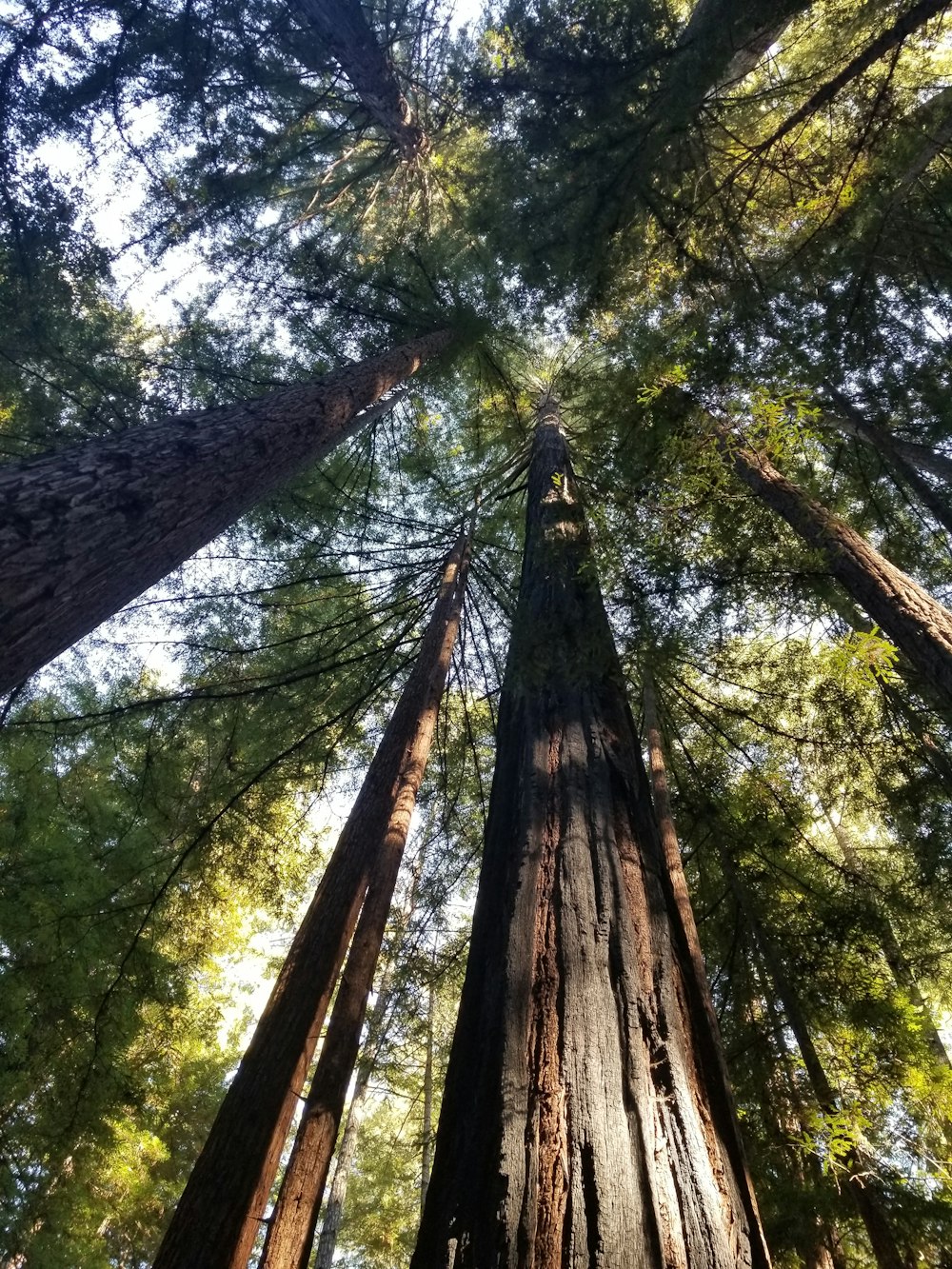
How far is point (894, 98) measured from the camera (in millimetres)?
5707

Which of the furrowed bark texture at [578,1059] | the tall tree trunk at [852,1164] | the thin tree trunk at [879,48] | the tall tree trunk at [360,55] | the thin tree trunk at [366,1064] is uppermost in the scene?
the tall tree trunk at [360,55]

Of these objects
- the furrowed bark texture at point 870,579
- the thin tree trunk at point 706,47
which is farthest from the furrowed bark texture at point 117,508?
the thin tree trunk at point 706,47

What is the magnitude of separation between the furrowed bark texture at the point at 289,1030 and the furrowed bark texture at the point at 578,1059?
6.82 feet

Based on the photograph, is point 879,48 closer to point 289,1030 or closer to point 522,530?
point 522,530

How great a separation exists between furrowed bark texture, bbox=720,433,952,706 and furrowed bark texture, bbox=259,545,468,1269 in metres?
3.19

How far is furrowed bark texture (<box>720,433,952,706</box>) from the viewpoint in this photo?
12.1ft

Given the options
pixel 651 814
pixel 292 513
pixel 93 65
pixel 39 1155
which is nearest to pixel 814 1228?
pixel 651 814

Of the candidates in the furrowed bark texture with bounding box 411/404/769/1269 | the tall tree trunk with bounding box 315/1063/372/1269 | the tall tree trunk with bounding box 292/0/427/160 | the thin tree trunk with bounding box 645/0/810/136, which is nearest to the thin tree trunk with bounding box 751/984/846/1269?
the furrowed bark texture with bounding box 411/404/769/1269

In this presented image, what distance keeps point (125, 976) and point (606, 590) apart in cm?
527

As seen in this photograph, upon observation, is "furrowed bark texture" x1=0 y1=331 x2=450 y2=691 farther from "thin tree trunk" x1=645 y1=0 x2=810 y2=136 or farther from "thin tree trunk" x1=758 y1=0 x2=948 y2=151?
"thin tree trunk" x1=758 y1=0 x2=948 y2=151

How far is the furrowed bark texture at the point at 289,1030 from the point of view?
2.84 metres

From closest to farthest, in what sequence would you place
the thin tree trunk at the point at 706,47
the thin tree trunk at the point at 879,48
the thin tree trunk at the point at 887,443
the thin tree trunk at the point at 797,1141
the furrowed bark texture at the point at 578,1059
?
1. the furrowed bark texture at the point at 578,1059
2. the thin tree trunk at the point at 797,1141
3. the thin tree trunk at the point at 879,48
4. the thin tree trunk at the point at 706,47
5. the thin tree trunk at the point at 887,443

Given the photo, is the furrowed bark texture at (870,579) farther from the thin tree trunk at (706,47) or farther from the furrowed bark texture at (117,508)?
the furrowed bark texture at (117,508)

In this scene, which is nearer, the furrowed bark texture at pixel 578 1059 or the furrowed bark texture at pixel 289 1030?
the furrowed bark texture at pixel 578 1059
